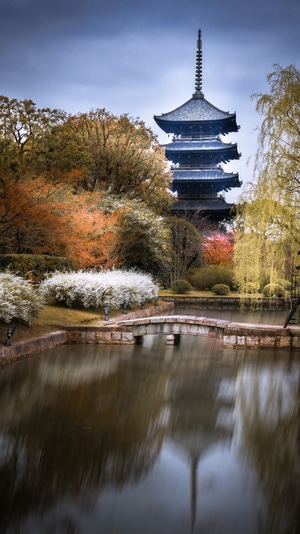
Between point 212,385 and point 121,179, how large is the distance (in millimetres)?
20974

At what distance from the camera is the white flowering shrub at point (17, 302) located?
10914 millimetres

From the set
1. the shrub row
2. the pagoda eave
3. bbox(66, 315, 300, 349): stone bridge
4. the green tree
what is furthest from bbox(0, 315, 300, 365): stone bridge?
the pagoda eave

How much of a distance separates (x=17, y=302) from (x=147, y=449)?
6262mm

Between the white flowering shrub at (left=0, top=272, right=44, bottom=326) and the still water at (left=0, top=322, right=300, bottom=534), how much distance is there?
1.17 m

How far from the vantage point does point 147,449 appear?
578 centimetres

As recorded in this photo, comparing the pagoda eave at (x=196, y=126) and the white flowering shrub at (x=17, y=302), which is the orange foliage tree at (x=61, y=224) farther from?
the pagoda eave at (x=196, y=126)

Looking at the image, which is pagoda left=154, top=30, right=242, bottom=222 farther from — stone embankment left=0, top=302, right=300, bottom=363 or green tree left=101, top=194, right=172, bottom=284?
stone embankment left=0, top=302, right=300, bottom=363

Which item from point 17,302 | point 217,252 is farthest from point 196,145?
point 17,302

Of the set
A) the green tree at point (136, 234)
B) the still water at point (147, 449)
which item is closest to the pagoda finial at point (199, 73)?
the green tree at point (136, 234)

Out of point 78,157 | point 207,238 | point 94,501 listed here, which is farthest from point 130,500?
point 207,238

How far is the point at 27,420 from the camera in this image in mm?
6688

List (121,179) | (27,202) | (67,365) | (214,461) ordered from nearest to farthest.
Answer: (214,461), (67,365), (27,202), (121,179)

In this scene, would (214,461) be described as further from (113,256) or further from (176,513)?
(113,256)

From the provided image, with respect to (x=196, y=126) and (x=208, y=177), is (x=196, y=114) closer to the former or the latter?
(x=196, y=126)
